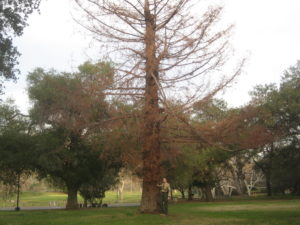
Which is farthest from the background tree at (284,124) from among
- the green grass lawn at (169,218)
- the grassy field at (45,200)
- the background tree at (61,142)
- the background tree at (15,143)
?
the grassy field at (45,200)

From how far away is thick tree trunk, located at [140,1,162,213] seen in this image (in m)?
14.2

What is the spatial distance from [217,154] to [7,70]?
27309mm

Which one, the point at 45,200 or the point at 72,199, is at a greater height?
the point at 72,199

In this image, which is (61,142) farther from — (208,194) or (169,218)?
(208,194)

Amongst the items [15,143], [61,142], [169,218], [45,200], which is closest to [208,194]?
[61,142]

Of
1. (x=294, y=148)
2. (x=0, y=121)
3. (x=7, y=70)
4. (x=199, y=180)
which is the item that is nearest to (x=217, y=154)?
(x=199, y=180)

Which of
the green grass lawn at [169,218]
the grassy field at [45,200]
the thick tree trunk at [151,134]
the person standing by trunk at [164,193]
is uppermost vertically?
the thick tree trunk at [151,134]

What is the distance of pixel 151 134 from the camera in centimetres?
1441

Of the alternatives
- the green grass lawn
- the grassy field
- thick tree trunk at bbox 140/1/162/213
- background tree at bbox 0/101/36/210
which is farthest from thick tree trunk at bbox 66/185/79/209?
the grassy field

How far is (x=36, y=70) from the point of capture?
28.3m

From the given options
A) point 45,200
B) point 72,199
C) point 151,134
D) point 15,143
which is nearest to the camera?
point 151,134

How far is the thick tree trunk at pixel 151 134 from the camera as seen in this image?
14156 millimetres

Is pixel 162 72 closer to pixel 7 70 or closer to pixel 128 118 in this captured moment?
pixel 128 118

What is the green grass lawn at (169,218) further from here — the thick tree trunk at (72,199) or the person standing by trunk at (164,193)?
the thick tree trunk at (72,199)
